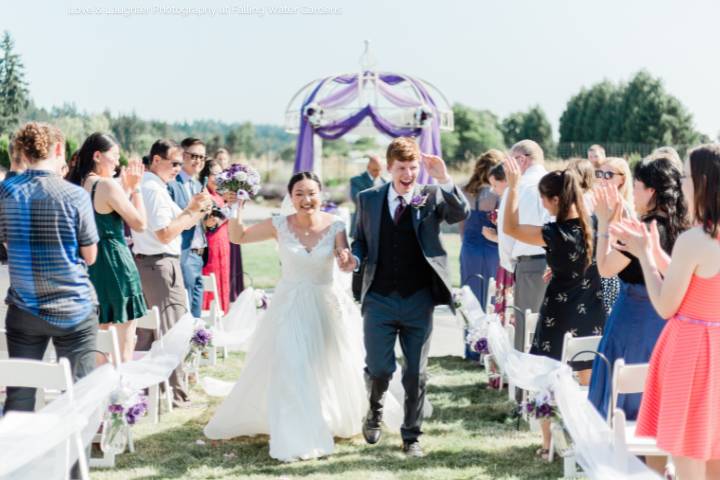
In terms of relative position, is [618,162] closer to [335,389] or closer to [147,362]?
[335,389]

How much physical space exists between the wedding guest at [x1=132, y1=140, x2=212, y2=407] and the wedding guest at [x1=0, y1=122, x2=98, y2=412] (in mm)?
1676

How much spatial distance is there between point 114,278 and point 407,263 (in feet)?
6.34

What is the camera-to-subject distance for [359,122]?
15.6 meters

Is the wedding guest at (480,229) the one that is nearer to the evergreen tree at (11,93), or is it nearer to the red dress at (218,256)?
the red dress at (218,256)

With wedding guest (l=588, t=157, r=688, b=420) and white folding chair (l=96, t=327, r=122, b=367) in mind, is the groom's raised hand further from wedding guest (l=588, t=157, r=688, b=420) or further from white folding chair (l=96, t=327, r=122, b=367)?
white folding chair (l=96, t=327, r=122, b=367)

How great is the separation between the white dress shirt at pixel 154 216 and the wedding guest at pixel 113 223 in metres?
0.53

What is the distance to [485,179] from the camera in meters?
7.94

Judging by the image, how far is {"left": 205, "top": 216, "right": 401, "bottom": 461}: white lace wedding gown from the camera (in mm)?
5590

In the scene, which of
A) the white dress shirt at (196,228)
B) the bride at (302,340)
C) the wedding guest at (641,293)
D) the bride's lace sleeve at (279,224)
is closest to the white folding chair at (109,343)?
the bride at (302,340)

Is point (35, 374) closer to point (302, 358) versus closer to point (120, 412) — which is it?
point (120, 412)

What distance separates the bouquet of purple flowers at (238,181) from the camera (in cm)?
603

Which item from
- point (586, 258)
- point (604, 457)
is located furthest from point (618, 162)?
point (604, 457)

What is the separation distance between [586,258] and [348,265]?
1449mm

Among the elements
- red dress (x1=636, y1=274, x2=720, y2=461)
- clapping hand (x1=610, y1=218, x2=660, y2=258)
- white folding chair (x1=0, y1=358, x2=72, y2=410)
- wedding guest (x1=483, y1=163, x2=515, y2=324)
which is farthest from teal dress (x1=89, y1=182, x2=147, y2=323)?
red dress (x1=636, y1=274, x2=720, y2=461)
